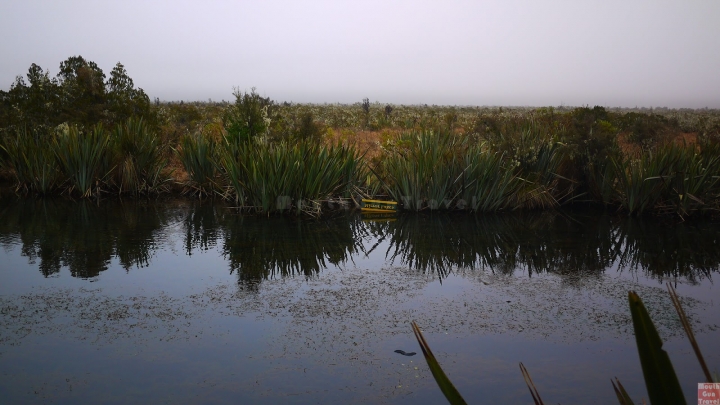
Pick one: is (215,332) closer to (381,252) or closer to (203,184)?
(381,252)

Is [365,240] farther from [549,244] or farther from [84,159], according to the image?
[84,159]

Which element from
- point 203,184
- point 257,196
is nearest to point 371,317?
point 257,196

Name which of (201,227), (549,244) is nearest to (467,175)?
(549,244)

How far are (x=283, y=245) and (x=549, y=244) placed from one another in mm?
4266

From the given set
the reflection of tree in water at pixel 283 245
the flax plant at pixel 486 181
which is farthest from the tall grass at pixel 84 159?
the flax plant at pixel 486 181

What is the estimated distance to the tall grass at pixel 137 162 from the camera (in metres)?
13.9

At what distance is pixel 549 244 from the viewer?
971 centimetres

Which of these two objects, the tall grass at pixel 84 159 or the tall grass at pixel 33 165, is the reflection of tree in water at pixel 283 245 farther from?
the tall grass at pixel 33 165

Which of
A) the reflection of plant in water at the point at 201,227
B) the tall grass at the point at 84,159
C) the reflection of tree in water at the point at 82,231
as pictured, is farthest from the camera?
the tall grass at the point at 84,159

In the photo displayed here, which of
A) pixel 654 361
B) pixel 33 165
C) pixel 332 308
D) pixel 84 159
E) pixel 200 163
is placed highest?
pixel 654 361

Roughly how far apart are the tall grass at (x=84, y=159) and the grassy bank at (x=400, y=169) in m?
0.03

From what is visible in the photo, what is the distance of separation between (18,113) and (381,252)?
13.0 m

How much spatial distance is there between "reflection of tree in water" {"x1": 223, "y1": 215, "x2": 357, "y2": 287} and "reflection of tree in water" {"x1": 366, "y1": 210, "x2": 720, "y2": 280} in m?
0.79

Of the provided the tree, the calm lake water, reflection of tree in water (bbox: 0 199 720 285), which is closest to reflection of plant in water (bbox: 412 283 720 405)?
the calm lake water
